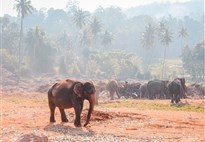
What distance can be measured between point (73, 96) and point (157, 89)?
2547cm

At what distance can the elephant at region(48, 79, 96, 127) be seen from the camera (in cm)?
1517

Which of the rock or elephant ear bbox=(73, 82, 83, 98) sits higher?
elephant ear bbox=(73, 82, 83, 98)

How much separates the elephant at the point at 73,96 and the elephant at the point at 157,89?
24035mm

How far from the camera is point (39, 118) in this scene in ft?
61.7

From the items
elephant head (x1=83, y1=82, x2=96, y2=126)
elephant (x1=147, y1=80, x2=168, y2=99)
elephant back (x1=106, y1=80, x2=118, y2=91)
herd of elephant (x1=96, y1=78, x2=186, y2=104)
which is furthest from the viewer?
elephant (x1=147, y1=80, x2=168, y2=99)

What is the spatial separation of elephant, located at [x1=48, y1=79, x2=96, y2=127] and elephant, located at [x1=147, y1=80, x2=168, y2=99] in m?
24.0

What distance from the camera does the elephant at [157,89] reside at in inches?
1573

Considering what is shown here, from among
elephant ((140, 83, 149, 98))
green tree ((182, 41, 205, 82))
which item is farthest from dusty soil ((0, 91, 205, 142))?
green tree ((182, 41, 205, 82))

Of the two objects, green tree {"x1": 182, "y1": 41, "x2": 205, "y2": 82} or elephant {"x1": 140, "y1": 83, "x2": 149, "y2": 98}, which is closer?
elephant {"x1": 140, "y1": 83, "x2": 149, "y2": 98}

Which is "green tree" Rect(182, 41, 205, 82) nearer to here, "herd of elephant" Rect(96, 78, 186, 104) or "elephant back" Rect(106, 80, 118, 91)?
"herd of elephant" Rect(96, 78, 186, 104)

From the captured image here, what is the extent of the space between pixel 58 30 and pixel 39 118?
15909 centimetres

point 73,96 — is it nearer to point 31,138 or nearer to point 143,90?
point 31,138

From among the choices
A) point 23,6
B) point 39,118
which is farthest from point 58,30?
point 39,118

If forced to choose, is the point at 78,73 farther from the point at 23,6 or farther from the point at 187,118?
the point at 187,118
